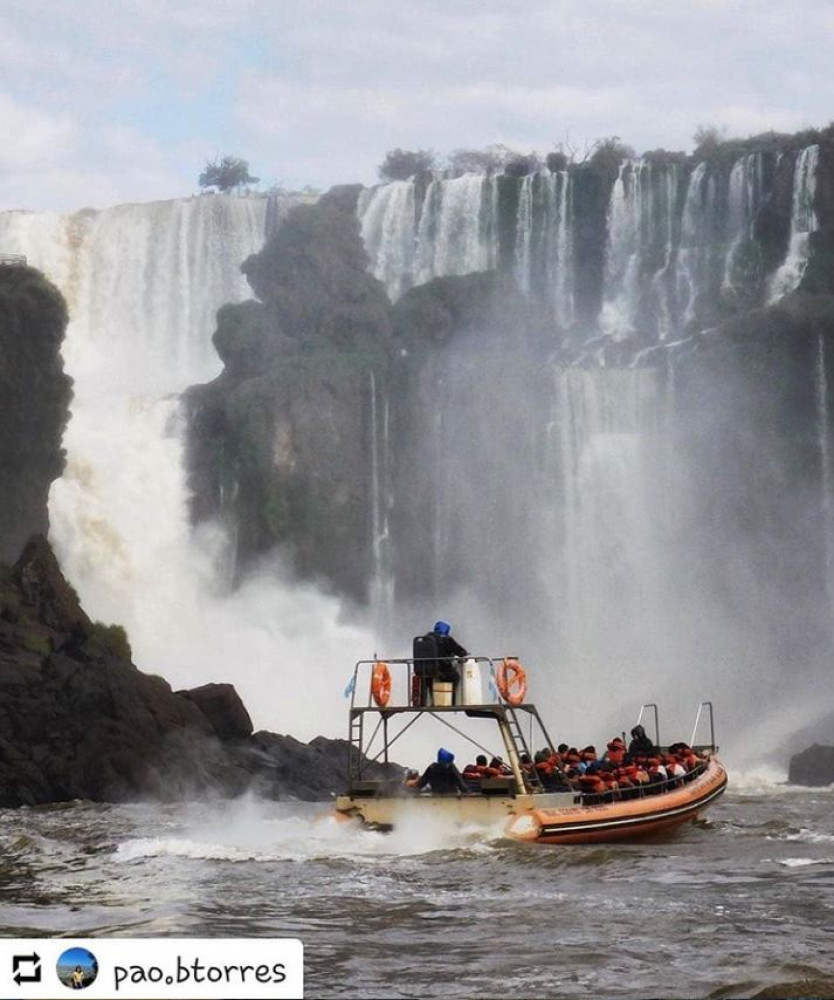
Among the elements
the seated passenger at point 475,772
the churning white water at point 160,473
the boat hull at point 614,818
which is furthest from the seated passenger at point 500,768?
the churning white water at point 160,473

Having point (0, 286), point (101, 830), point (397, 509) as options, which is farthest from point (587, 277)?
point (101, 830)

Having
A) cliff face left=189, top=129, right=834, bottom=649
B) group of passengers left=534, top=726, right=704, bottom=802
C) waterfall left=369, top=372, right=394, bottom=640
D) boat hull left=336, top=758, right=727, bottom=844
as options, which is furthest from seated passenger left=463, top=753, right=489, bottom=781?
waterfall left=369, top=372, right=394, bottom=640

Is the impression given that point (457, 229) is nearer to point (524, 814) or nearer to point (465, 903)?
point (524, 814)

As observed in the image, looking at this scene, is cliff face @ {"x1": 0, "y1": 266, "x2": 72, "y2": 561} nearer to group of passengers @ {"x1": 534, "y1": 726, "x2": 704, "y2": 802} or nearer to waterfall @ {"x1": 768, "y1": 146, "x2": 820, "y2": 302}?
waterfall @ {"x1": 768, "y1": 146, "x2": 820, "y2": 302}

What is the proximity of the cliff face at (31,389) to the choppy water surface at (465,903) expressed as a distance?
90.5 feet

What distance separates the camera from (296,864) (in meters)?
24.8

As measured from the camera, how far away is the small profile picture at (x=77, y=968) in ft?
35.4

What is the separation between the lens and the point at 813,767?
48.0m

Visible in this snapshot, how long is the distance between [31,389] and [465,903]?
40.7m

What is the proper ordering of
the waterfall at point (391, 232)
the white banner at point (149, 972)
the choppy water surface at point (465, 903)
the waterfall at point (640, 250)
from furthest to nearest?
the waterfall at point (391, 232), the waterfall at point (640, 250), the choppy water surface at point (465, 903), the white banner at point (149, 972)

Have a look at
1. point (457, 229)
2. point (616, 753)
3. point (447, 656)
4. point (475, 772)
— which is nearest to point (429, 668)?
point (447, 656)

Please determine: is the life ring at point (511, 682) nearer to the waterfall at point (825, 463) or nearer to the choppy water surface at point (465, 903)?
the choppy water surface at point (465, 903)

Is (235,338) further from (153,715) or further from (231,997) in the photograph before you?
(231,997)

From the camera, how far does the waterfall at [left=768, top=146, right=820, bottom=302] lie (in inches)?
2534
